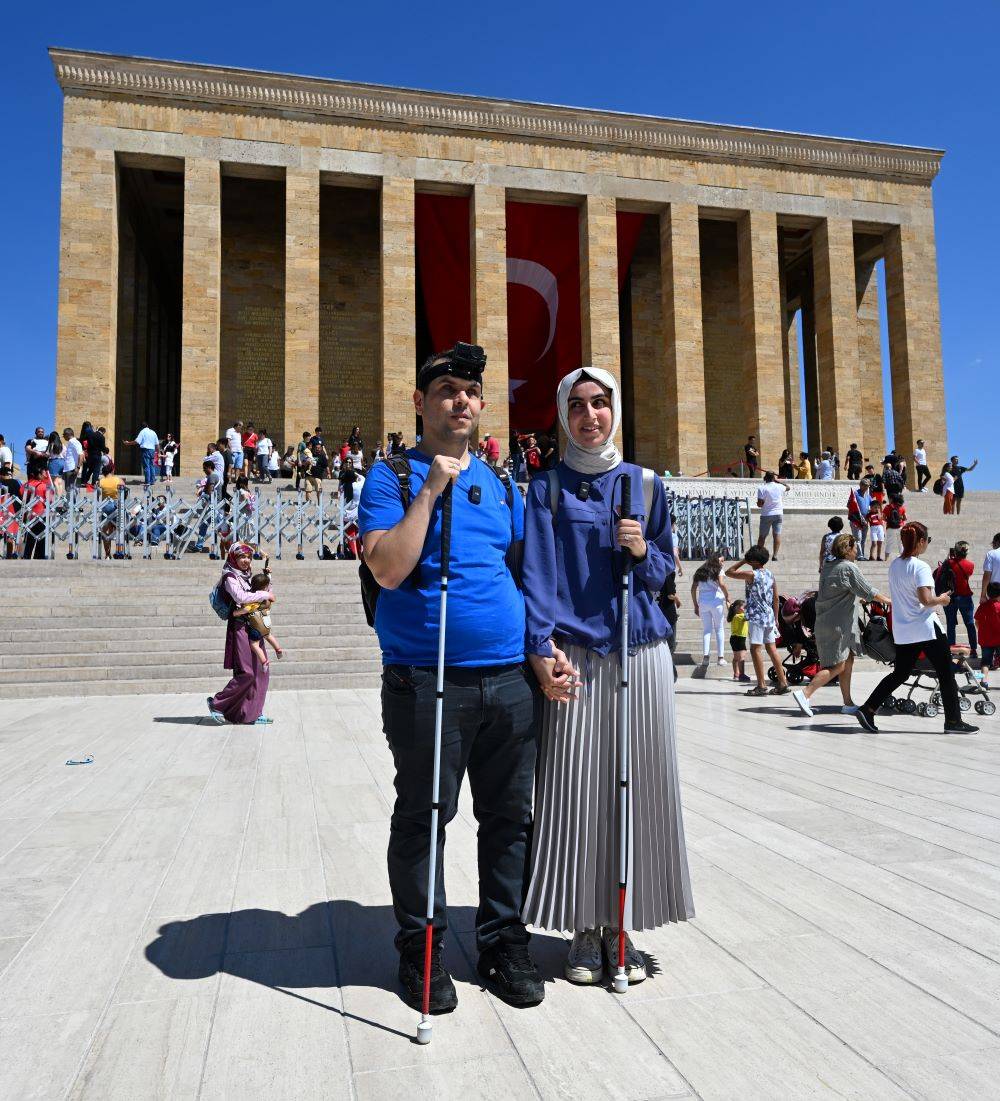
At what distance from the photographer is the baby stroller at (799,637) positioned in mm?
10016

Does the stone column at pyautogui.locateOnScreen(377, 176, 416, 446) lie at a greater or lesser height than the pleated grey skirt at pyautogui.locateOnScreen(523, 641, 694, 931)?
greater

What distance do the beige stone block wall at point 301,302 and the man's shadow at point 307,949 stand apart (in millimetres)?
22680

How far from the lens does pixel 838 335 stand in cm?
2870

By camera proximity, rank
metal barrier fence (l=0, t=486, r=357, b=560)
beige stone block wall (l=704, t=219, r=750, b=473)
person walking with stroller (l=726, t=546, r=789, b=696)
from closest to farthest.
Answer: person walking with stroller (l=726, t=546, r=789, b=696) < metal barrier fence (l=0, t=486, r=357, b=560) < beige stone block wall (l=704, t=219, r=750, b=473)

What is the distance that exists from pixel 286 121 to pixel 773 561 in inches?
766

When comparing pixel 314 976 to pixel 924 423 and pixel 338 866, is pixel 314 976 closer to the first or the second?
pixel 338 866

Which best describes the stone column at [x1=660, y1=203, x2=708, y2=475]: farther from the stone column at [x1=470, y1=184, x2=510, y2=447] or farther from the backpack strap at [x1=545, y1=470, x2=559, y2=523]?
the backpack strap at [x1=545, y1=470, x2=559, y2=523]

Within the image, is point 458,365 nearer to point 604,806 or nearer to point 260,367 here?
point 604,806

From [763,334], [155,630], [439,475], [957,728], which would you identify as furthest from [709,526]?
[439,475]

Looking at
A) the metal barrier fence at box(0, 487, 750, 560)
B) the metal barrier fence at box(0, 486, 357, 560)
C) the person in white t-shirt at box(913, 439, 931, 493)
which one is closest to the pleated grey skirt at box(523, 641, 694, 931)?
the metal barrier fence at box(0, 487, 750, 560)

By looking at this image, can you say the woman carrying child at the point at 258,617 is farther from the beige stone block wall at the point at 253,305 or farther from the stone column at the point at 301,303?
the beige stone block wall at the point at 253,305

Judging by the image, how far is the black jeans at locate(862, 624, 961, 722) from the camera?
7.04 metres

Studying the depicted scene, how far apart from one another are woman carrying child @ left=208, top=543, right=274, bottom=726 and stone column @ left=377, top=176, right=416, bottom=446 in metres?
17.7

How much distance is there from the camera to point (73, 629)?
427 inches
